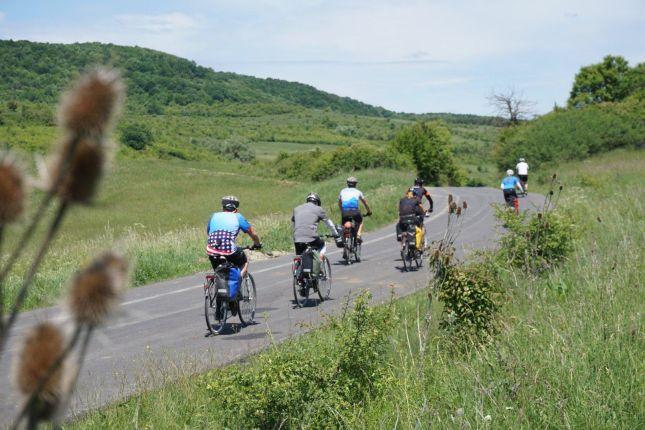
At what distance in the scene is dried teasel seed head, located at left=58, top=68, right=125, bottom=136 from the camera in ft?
2.13

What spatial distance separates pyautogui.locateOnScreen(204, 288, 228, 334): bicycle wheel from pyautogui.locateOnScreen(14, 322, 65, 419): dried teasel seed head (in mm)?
10385

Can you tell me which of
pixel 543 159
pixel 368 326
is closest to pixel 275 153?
pixel 543 159

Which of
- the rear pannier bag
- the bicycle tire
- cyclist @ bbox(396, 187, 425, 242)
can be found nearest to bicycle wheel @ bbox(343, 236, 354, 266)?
cyclist @ bbox(396, 187, 425, 242)

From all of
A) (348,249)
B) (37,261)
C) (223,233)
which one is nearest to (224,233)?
(223,233)

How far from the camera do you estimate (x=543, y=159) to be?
216 ft

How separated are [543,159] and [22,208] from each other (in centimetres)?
6827

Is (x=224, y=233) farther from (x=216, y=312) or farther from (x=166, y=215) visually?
(x=166, y=215)

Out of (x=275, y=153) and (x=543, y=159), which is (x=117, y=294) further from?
(x=275, y=153)

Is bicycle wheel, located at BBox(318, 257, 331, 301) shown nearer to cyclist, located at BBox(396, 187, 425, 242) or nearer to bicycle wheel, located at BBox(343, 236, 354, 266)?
cyclist, located at BBox(396, 187, 425, 242)

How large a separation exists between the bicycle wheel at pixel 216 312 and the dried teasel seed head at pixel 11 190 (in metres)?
10.4

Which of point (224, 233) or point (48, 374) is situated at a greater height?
point (48, 374)

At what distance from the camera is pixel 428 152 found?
90688 millimetres

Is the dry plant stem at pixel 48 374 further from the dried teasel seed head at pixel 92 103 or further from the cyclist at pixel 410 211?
the cyclist at pixel 410 211

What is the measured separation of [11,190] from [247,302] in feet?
36.5
